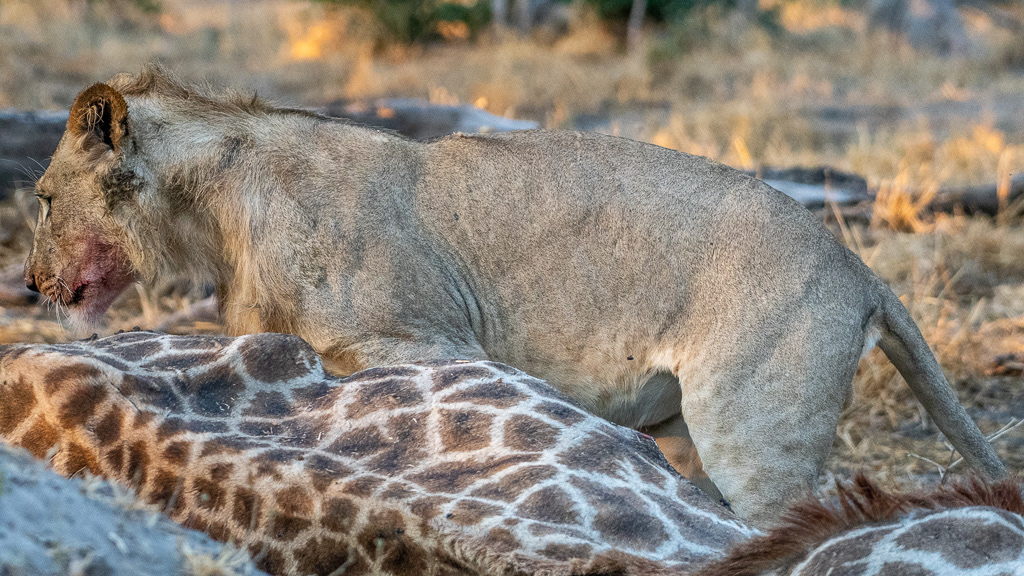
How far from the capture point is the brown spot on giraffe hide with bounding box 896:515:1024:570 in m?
1.73

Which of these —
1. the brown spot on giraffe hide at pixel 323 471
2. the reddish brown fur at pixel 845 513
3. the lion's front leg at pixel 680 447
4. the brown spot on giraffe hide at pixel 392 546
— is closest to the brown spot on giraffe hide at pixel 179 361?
the brown spot on giraffe hide at pixel 323 471

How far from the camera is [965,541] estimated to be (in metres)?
1.78

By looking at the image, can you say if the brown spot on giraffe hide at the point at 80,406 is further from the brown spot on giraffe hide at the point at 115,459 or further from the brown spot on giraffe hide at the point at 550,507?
the brown spot on giraffe hide at the point at 550,507

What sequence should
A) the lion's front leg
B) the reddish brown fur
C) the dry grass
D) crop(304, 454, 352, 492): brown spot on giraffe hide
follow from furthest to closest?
1. the dry grass
2. the lion's front leg
3. crop(304, 454, 352, 492): brown spot on giraffe hide
4. the reddish brown fur

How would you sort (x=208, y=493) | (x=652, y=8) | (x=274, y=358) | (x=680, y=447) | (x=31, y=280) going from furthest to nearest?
1. (x=652, y=8)
2. (x=680, y=447)
3. (x=31, y=280)
4. (x=274, y=358)
5. (x=208, y=493)

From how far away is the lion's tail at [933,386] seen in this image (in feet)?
12.4

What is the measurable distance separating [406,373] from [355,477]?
51cm

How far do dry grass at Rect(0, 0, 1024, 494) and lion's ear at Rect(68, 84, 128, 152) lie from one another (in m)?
0.63

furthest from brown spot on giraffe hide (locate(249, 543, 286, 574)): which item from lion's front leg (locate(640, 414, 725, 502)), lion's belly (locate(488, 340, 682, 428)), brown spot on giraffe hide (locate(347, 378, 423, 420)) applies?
lion's front leg (locate(640, 414, 725, 502))

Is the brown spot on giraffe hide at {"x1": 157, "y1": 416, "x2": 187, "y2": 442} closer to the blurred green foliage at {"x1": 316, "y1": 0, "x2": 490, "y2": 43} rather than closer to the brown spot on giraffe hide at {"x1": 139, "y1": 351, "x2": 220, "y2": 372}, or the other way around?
the brown spot on giraffe hide at {"x1": 139, "y1": 351, "x2": 220, "y2": 372}

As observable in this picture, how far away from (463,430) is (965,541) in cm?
134

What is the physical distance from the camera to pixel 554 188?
155 inches

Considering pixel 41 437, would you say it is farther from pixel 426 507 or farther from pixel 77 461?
pixel 426 507

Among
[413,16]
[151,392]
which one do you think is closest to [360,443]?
[151,392]
